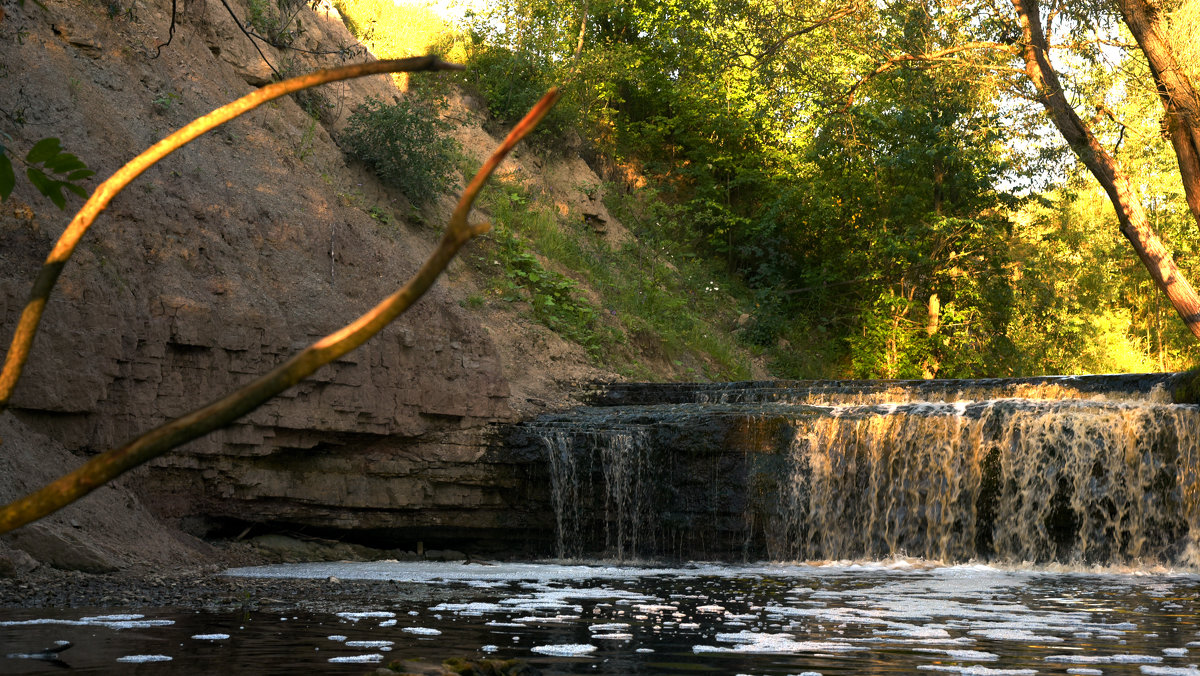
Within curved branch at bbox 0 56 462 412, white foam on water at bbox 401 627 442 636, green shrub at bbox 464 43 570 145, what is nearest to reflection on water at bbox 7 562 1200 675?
white foam on water at bbox 401 627 442 636

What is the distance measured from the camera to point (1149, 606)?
7227 mm

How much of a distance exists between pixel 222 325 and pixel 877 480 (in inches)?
304

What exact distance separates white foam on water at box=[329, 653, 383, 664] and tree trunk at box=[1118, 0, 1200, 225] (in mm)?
14495

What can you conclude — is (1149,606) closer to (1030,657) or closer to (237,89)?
(1030,657)

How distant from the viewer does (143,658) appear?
14.7 ft

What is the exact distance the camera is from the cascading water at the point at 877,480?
1175 cm

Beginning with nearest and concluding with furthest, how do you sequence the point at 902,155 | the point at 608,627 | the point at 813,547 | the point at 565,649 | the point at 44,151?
the point at 44,151
the point at 565,649
the point at 608,627
the point at 813,547
the point at 902,155

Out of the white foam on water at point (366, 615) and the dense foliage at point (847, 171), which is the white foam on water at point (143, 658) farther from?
the dense foliage at point (847, 171)

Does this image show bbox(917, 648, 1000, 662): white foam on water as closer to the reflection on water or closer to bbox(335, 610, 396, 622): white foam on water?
the reflection on water

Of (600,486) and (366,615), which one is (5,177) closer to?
(366,615)

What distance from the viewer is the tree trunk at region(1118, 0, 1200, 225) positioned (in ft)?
48.1

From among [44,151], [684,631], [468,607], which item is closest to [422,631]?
[468,607]

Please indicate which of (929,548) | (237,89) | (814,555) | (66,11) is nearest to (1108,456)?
(929,548)

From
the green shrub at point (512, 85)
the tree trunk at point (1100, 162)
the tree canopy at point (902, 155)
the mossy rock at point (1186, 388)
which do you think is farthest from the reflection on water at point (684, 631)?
the green shrub at point (512, 85)
